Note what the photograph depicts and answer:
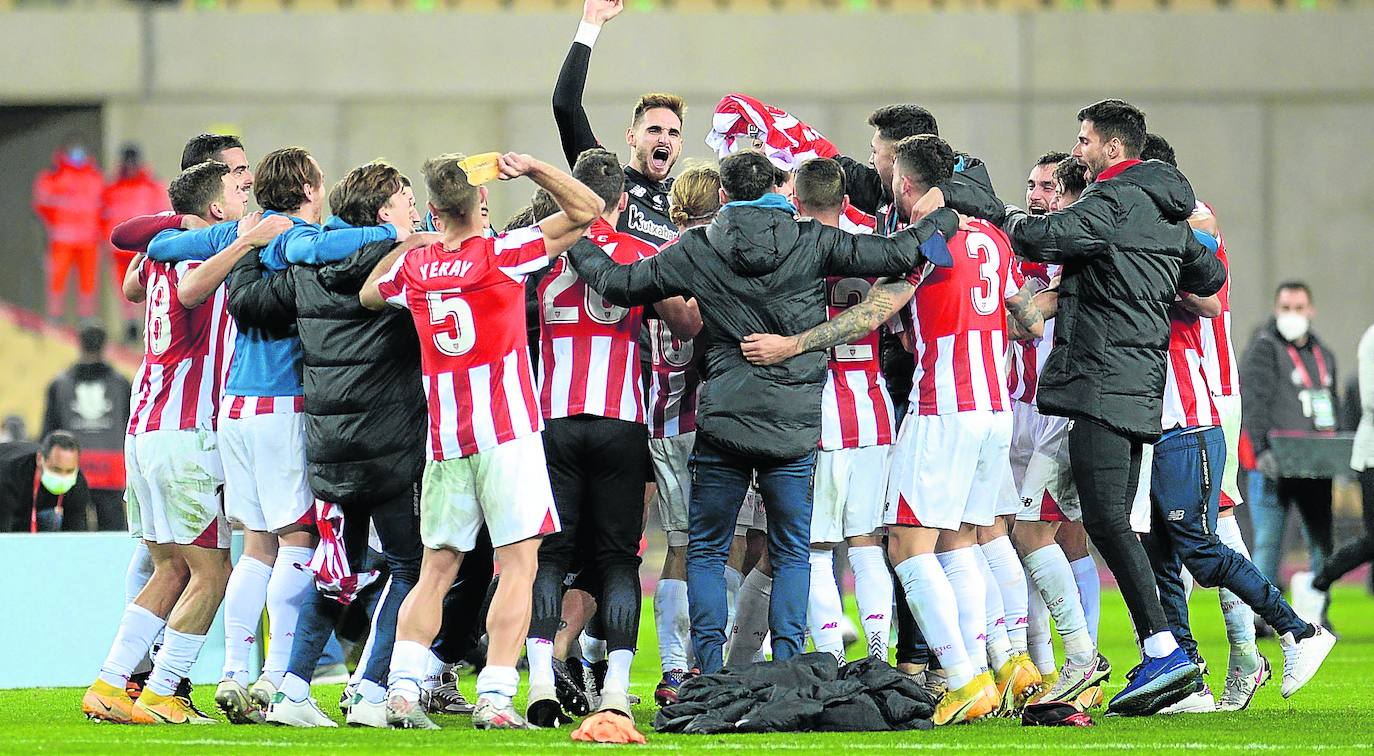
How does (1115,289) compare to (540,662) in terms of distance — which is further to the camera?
(1115,289)

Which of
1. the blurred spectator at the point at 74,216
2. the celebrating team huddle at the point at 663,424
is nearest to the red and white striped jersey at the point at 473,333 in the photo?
the celebrating team huddle at the point at 663,424

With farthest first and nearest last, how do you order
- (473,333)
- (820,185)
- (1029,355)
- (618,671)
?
(1029,355) → (820,185) → (618,671) → (473,333)

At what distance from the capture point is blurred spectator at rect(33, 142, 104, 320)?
20.3 m

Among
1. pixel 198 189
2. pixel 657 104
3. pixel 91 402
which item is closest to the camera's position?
pixel 198 189

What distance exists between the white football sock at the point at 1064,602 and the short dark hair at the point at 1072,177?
1.49 metres

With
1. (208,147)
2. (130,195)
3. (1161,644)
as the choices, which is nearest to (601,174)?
(208,147)

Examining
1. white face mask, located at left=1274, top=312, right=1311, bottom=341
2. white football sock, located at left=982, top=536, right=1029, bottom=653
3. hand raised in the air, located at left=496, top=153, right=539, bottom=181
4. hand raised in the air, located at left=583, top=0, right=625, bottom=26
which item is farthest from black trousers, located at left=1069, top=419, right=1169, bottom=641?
white face mask, located at left=1274, top=312, right=1311, bottom=341

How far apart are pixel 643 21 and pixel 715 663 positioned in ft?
49.1

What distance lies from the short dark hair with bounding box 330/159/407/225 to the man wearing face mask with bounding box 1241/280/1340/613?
6.76m

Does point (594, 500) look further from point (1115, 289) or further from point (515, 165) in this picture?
point (1115, 289)

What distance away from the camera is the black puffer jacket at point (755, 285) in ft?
20.8

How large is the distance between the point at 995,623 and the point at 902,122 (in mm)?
2048

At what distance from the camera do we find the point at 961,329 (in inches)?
264

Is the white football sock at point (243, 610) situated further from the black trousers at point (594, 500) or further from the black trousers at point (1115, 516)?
the black trousers at point (1115, 516)
